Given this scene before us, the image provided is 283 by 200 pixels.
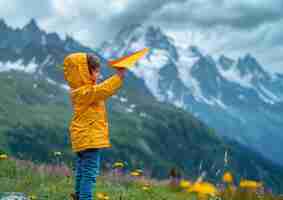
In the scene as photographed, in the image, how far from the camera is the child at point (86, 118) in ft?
27.0

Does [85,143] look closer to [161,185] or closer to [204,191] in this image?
[204,191]

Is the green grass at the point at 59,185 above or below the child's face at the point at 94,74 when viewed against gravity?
below

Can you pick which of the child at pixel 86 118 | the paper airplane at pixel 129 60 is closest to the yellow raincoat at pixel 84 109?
the child at pixel 86 118

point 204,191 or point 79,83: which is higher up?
point 79,83

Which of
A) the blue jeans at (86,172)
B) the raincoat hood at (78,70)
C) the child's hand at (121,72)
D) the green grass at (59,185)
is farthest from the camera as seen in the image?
the green grass at (59,185)

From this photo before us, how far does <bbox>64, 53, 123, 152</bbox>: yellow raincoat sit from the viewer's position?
827 cm

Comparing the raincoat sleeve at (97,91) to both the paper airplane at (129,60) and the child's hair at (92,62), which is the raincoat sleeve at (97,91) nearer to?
the child's hair at (92,62)

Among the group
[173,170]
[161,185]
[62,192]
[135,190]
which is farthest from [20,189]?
[173,170]

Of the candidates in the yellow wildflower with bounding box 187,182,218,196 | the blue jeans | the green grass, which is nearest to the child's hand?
the blue jeans

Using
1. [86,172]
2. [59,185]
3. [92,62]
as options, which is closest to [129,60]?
[92,62]

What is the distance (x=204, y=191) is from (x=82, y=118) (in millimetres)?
5455

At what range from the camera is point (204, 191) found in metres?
3.13

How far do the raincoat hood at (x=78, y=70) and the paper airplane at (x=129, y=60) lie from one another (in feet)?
3.88

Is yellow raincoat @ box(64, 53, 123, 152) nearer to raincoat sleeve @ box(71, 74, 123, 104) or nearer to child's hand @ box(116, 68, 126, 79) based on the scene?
raincoat sleeve @ box(71, 74, 123, 104)
